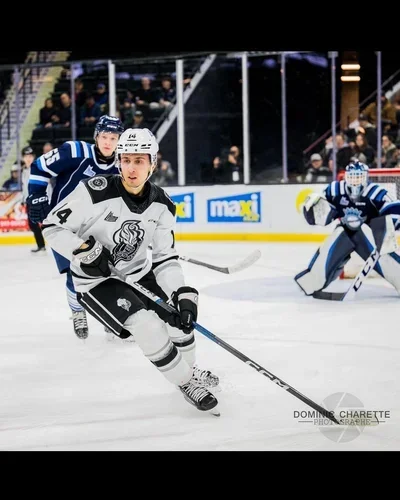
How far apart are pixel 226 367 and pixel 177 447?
→ 1053 mm

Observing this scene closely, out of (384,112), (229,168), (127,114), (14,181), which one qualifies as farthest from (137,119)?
(384,112)

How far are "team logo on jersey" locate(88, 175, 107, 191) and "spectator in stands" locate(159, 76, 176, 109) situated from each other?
7.01m

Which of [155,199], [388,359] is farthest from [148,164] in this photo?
[388,359]

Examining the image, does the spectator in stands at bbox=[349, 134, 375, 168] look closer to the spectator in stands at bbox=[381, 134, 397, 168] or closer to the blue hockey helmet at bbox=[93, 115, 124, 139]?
the spectator in stands at bbox=[381, 134, 397, 168]

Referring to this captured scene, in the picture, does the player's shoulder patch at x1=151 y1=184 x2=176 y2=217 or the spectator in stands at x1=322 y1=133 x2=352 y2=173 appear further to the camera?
the spectator in stands at x1=322 y1=133 x2=352 y2=173

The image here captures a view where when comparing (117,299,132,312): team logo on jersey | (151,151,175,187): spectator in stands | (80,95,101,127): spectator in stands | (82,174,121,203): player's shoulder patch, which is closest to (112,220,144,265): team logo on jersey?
(82,174,121,203): player's shoulder patch

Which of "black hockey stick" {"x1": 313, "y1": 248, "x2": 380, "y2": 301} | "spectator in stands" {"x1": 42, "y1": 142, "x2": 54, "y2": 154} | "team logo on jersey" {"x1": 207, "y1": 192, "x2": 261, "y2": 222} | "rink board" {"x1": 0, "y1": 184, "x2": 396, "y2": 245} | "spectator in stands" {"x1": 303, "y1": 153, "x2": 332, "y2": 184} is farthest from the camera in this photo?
"spectator in stands" {"x1": 42, "y1": 142, "x2": 54, "y2": 154}

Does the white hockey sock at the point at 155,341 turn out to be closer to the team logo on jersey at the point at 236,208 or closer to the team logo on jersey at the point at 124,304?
the team logo on jersey at the point at 124,304

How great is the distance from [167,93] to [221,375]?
689cm

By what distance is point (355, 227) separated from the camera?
18.0 ft

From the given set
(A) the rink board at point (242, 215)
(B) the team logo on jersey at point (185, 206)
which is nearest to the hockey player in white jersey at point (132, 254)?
(A) the rink board at point (242, 215)

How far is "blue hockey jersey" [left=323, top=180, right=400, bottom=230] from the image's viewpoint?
17.9ft

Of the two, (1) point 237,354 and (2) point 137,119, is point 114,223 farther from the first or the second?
(2) point 137,119
